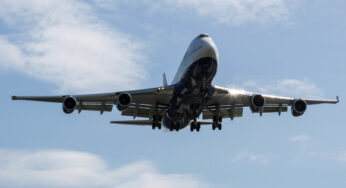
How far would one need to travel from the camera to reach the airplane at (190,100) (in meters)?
35.4

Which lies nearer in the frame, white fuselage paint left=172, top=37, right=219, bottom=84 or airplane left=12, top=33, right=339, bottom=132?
white fuselage paint left=172, top=37, right=219, bottom=84

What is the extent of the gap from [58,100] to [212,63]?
1204 cm

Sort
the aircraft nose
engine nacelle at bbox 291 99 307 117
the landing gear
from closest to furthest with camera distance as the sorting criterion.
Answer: the aircraft nose, engine nacelle at bbox 291 99 307 117, the landing gear

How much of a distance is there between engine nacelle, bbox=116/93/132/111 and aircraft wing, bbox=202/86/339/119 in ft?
21.0

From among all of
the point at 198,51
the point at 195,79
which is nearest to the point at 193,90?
the point at 195,79

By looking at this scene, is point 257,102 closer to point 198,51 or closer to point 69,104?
point 198,51

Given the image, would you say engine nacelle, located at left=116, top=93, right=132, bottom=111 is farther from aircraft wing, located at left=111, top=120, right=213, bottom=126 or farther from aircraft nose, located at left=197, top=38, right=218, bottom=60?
aircraft nose, located at left=197, top=38, right=218, bottom=60

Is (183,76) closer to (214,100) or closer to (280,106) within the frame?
(214,100)

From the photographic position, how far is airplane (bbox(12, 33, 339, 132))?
1395 inches

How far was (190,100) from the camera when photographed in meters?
36.8

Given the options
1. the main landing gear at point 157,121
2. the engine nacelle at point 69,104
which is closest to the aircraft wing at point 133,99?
the engine nacelle at point 69,104

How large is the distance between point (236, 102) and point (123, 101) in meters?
9.87

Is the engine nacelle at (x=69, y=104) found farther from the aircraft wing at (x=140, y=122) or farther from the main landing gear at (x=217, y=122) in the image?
the main landing gear at (x=217, y=122)

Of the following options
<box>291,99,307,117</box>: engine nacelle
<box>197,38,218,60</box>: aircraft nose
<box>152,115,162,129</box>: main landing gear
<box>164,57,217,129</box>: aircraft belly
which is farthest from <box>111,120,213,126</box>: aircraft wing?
<box>197,38,218,60</box>: aircraft nose
